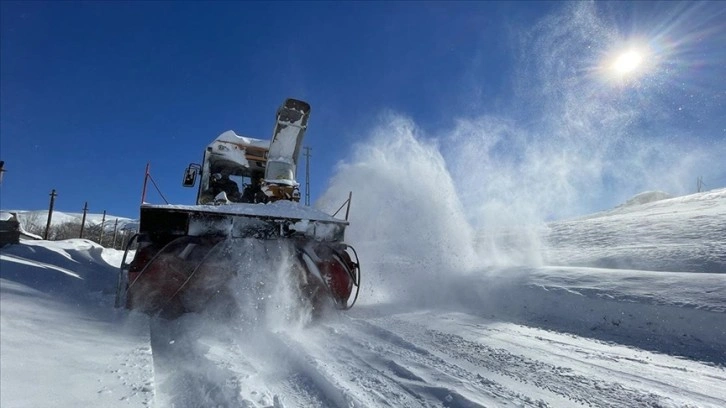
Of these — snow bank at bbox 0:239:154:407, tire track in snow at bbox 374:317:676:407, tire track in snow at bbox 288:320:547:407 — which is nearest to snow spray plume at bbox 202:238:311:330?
tire track in snow at bbox 288:320:547:407

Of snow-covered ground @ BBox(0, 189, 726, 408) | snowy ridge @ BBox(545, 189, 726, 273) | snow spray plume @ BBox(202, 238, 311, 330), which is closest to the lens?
snow-covered ground @ BBox(0, 189, 726, 408)

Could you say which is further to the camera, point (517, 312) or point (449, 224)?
point (449, 224)

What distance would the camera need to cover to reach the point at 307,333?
380cm

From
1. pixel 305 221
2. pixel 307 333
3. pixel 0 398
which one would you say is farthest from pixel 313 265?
pixel 0 398

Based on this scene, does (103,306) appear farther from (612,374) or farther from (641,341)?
(641,341)

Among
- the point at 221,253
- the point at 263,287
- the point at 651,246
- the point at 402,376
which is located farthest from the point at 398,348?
the point at 651,246

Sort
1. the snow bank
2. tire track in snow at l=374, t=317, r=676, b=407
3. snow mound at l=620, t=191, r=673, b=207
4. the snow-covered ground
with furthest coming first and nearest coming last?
snow mound at l=620, t=191, r=673, b=207
tire track in snow at l=374, t=317, r=676, b=407
the snow-covered ground
the snow bank

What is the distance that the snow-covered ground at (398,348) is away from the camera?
86.8 inches

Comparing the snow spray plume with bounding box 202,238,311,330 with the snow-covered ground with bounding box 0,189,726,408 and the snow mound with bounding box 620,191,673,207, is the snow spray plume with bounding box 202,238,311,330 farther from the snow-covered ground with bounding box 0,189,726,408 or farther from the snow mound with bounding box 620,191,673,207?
the snow mound with bounding box 620,191,673,207

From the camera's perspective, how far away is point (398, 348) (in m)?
3.35

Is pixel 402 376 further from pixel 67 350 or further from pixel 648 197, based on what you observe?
pixel 648 197

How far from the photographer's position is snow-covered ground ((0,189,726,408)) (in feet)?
7.23

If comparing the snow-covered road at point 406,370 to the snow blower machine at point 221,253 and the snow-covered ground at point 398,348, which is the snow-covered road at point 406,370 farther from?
the snow blower machine at point 221,253

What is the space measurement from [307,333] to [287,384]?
1.43 meters
